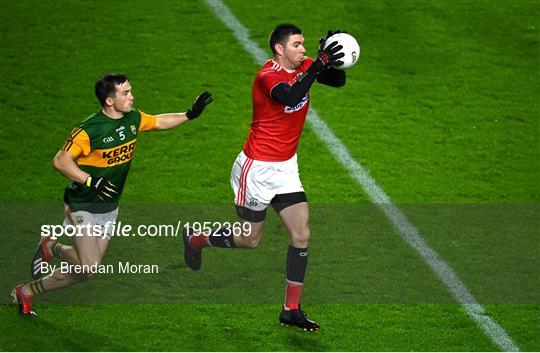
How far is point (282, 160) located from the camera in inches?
362

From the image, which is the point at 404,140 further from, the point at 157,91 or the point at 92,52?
the point at 92,52

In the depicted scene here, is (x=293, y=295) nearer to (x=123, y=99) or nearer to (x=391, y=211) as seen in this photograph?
(x=123, y=99)

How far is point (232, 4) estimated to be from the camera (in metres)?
15.2

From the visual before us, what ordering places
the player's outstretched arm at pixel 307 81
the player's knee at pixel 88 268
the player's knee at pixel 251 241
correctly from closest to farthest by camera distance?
1. the player's outstretched arm at pixel 307 81
2. the player's knee at pixel 88 268
3. the player's knee at pixel 251 241

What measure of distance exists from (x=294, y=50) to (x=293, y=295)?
1.81 m

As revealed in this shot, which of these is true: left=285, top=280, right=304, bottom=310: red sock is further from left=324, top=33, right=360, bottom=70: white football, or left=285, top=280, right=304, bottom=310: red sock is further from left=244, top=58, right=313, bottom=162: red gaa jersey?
left=324, top=33, right=360, bottom=70: white football

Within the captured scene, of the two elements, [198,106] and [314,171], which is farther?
[314,171]

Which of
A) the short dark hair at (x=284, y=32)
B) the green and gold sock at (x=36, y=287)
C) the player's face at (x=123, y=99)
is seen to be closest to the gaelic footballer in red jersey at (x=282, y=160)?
the short dark hair at (x=284, y=32)

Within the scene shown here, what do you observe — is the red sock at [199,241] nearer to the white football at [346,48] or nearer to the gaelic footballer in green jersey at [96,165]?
the gaelic footballer in green jersey at [96,165]

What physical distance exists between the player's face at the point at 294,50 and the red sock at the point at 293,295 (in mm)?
1642

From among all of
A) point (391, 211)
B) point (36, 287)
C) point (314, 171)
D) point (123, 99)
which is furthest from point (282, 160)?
point (314, 171)

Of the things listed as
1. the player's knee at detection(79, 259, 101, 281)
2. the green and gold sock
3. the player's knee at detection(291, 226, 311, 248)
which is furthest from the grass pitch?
the player's knee at detection(291, 226, 311, 248)

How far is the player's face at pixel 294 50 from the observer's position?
29.6 ft

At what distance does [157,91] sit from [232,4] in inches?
97.8
